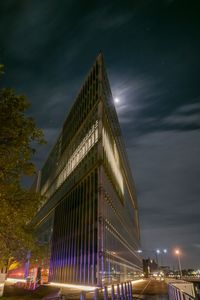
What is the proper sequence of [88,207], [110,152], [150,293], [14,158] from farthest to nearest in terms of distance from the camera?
[110,152], [88,207], [150,293], [14,158]

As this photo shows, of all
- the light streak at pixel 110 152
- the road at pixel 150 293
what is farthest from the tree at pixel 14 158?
the light streak at pixel 110 152

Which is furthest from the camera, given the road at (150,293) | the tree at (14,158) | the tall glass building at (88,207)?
the tall glass building at (88,207)

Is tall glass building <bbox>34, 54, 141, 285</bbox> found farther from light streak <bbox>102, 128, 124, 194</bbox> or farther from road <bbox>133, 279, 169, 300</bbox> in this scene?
road <bbox>133, 279, 169, 300</bbox>

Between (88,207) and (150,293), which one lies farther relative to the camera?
(88,207)

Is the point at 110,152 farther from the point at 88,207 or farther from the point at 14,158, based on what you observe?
the point at 14,158

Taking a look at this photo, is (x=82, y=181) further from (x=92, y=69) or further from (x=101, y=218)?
(x=92, y=69)

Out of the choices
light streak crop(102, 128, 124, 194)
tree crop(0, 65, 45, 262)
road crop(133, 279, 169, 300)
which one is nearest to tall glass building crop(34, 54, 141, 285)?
light streak crop(102, 128, 124, 194)

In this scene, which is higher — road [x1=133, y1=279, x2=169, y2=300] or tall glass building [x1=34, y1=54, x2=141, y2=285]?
tall glass building [x1=34, y1=54, x2=141, y2=285]

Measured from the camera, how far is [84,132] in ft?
155

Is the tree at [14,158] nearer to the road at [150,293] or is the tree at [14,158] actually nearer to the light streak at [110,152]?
the road at [150,293]

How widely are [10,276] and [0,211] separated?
258 ft

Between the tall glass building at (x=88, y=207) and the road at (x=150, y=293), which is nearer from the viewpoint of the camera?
the road at (x=150, y=293)

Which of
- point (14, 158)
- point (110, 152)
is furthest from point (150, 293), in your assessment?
point (110, 152)

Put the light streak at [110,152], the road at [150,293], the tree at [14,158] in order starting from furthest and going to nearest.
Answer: the light streak at [110,152]
the road at [150,293]
the tree at [14,158]
